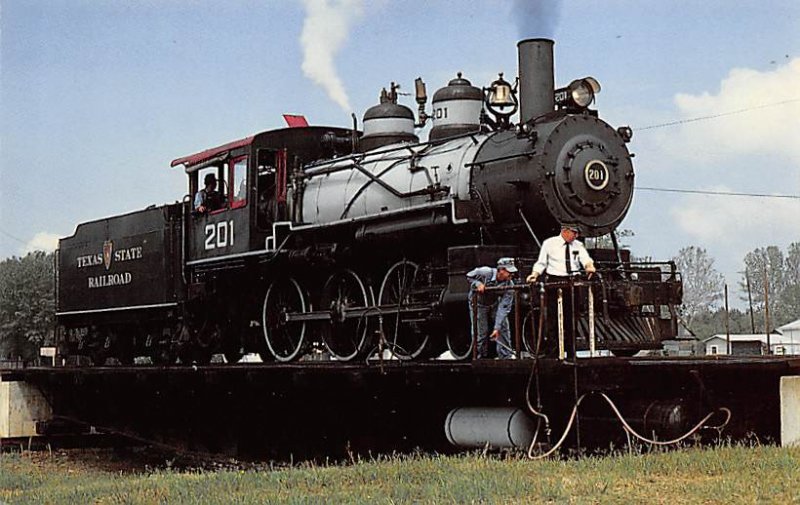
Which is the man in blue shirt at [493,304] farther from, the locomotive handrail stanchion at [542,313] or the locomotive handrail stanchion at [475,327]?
the locomotive handrail stanchion at [542,313]

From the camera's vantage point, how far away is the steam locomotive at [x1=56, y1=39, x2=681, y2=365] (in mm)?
12953

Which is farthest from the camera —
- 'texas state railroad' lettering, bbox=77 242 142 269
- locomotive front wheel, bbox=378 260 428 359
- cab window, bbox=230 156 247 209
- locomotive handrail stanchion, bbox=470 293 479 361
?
'texas state railroad' lettering, bbox=77 242 142 269

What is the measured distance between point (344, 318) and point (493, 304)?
11.6ft

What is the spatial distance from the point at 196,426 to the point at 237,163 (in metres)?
4.11

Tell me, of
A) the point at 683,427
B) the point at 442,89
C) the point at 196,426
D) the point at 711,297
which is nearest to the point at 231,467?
the point at 196,426

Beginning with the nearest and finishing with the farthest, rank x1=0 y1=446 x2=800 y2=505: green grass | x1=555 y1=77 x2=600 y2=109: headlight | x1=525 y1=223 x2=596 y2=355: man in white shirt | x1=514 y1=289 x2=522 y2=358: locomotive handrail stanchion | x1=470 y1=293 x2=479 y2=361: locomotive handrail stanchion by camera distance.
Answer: x1=0 y1=446 x2=800 y2=505: green grass, x1=514 y1=289 x2=522 y2=358: locomotive handrail stanchion, x1=525 y1=223 x2=596 y2=355: man in white shirt, x1=470 y1=293 x2=479 y2=361: locomotive handrail stanchion, x1=555 y1=77 x2=600 y2=109: headlight

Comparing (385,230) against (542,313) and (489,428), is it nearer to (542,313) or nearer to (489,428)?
(489,428)

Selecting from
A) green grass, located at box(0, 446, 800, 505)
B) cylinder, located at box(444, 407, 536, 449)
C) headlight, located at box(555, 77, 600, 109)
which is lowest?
green grass, located at box(0, 446, 800, 505)

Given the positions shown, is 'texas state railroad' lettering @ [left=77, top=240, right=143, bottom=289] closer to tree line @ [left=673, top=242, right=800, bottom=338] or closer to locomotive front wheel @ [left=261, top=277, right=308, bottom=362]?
locomotive front wheel @ [left=261, top=277, right=308, bottom=362]

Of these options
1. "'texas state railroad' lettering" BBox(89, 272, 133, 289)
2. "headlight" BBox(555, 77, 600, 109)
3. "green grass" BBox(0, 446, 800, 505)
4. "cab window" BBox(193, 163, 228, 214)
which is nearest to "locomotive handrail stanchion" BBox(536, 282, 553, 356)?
"green grass" BBox(0, 446, 800, 505)

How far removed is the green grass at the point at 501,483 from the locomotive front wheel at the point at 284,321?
235 inches

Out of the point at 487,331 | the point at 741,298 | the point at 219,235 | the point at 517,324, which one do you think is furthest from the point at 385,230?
the point at 741,298

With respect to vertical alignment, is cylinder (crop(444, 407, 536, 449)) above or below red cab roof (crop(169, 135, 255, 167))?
below

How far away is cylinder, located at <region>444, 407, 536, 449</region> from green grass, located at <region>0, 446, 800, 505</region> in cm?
90
